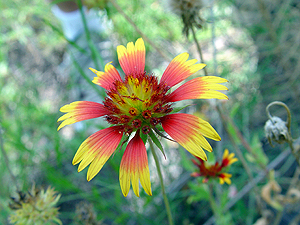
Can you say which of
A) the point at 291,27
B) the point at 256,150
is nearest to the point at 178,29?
the point at 291,27

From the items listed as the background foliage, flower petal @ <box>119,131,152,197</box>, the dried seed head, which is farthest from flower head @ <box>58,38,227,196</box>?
the background foliage

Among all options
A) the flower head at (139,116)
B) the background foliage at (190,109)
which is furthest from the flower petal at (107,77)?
the background foliage at (190,109)

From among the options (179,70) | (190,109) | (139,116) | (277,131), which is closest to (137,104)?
(139,116)

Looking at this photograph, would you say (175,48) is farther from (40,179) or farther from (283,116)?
(40,179)

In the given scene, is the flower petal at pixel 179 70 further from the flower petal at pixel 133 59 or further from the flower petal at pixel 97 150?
the flower petal at pixel 97 150

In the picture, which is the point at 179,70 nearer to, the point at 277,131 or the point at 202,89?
the point at 202,89
